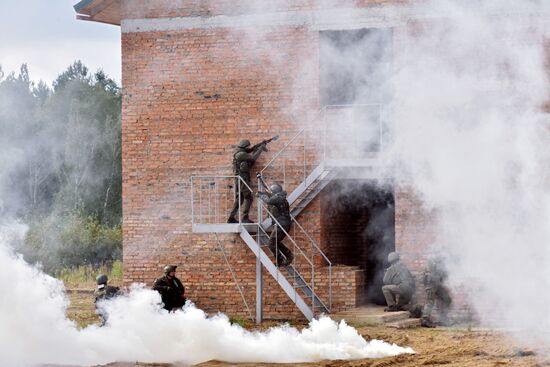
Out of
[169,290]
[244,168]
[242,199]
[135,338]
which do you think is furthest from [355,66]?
[135,338]

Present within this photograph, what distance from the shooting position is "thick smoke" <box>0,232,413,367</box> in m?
15.6

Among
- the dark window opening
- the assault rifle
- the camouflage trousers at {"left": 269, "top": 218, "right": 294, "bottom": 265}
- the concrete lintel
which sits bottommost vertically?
the camouflage trousers at {"left": 269, "top": 218, "right": 294, "bottom": 265}

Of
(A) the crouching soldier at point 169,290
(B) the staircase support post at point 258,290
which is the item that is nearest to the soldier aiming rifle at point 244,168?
(B) the staircase support post at point 258,290

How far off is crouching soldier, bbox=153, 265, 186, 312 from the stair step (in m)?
3.76

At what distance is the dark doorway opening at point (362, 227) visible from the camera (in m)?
21.2

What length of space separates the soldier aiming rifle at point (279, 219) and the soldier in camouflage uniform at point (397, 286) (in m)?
1.87

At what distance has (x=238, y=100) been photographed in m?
21.0

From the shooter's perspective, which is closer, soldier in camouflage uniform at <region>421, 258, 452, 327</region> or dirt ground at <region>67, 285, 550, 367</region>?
dirt ground at <region>67, 285, 550, 367</region>

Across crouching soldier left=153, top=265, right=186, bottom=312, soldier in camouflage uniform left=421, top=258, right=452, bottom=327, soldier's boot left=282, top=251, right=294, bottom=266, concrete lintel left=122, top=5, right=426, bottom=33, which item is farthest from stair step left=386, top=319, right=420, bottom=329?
concrete lintel left=122, top=5, right=426, bottom=33

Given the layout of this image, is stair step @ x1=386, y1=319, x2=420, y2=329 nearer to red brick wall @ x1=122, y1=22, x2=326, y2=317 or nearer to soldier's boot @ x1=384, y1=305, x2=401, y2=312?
soldier's boot @ x1=384, y1=305, x2=401, y2=312

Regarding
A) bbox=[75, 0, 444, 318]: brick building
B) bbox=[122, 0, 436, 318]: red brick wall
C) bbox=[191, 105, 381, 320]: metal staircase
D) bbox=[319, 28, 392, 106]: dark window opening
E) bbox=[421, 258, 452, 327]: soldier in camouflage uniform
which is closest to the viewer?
bbox=[421, 258, 452, 327]: soldier in camouflage uniform

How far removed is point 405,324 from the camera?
1895cm

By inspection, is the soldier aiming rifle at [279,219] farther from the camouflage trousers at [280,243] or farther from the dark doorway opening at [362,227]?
the dark doorway opening at [362,227]

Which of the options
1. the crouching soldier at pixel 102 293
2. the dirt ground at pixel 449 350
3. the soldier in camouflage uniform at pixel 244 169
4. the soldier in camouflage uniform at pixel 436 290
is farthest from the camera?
the soldier in camouflage uniform at pixel 244 169
